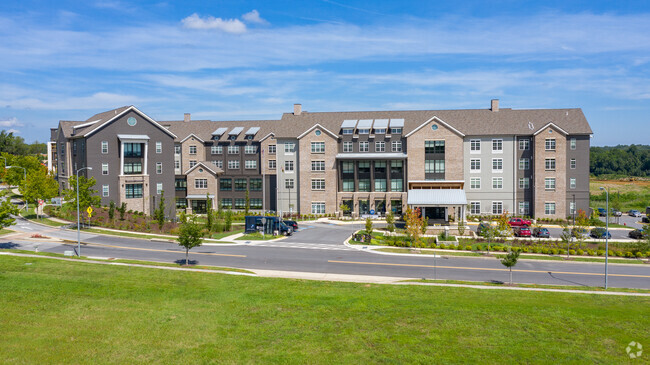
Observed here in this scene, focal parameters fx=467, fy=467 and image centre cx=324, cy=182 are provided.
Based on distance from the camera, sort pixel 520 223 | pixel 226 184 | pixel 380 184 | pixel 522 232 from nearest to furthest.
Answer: pixel 522 232, pixel 520 223, pixel 380 184, pixel 226 184

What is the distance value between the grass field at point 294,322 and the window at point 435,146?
4037 centimetres

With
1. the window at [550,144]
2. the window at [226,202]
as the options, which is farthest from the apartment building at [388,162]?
the window at [226,202]

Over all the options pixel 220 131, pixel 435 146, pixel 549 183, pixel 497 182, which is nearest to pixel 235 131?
pixel 220 131

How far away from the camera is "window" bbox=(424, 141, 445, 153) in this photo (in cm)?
6644

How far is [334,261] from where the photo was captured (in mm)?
38781

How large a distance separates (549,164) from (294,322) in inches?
2208

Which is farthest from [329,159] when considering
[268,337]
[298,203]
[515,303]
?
[268,337]

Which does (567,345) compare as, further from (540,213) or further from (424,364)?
(540,213)

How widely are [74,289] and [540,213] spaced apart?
59.5 metres

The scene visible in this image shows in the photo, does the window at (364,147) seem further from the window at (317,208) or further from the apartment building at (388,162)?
the window at (317,208)

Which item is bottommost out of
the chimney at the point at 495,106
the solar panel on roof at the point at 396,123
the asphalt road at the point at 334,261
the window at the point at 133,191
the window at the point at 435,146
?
the asphalt road at the point at 334,261

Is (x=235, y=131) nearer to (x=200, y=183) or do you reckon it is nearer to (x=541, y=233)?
(x=200, y=183)

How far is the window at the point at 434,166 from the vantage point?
219ft

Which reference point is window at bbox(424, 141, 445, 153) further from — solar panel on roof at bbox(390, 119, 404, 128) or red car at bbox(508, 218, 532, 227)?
red car at bbox(508, 218, 532, 227)
